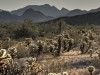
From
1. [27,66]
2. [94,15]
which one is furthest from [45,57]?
[94,15]

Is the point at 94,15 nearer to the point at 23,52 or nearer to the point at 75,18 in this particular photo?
the point at 75,18

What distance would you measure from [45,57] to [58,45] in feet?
5.76

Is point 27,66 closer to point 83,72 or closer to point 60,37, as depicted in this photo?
point 83,72

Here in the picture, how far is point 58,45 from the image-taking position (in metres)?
18.2

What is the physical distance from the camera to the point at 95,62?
13539mm

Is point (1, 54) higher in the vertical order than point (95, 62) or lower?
higher

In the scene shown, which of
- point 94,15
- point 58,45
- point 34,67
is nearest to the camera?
point 34,67

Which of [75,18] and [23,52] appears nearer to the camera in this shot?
[23,52]

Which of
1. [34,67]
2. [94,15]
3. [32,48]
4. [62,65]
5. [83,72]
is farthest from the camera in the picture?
[94,15]

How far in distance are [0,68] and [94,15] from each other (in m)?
122

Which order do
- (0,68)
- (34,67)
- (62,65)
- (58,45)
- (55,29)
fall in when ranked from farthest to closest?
(55,29)
(58,45)
(62,65)
(34,67)
(0,68)

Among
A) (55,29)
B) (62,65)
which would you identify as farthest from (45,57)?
(55,29)

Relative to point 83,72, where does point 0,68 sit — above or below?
above

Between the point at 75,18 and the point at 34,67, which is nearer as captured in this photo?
the point at 34,67
